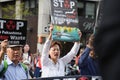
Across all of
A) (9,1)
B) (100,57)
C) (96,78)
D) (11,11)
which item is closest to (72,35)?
(96,78)

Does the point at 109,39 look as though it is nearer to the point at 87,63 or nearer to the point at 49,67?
the point at 49,67

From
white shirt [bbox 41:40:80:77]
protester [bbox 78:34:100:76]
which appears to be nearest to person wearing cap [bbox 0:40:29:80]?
white shirt [bbox 41:40:80:77]

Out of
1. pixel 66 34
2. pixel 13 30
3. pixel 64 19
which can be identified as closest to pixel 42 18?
pixel 64 19

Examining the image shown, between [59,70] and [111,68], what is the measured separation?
18.1 feet

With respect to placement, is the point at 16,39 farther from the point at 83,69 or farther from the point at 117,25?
the point at 117,25

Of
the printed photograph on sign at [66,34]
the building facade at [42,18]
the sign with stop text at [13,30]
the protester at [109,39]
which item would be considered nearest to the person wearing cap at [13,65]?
the sign with stop text at [13,30]

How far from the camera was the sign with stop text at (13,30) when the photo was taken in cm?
717

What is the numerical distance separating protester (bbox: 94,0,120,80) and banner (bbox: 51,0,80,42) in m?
7.06

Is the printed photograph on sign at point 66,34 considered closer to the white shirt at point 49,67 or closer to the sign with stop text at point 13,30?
the sign with stop text at point 13,30

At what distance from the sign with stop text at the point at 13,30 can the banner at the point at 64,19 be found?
3.06 ft

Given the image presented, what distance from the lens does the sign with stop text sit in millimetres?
7168

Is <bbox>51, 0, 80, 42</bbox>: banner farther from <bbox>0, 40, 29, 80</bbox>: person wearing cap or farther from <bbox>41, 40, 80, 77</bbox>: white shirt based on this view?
<bbox>0, 40, 29, 80</bbox>: person wearing cap

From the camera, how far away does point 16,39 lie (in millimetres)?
7133

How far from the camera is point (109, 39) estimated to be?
1.06 m
